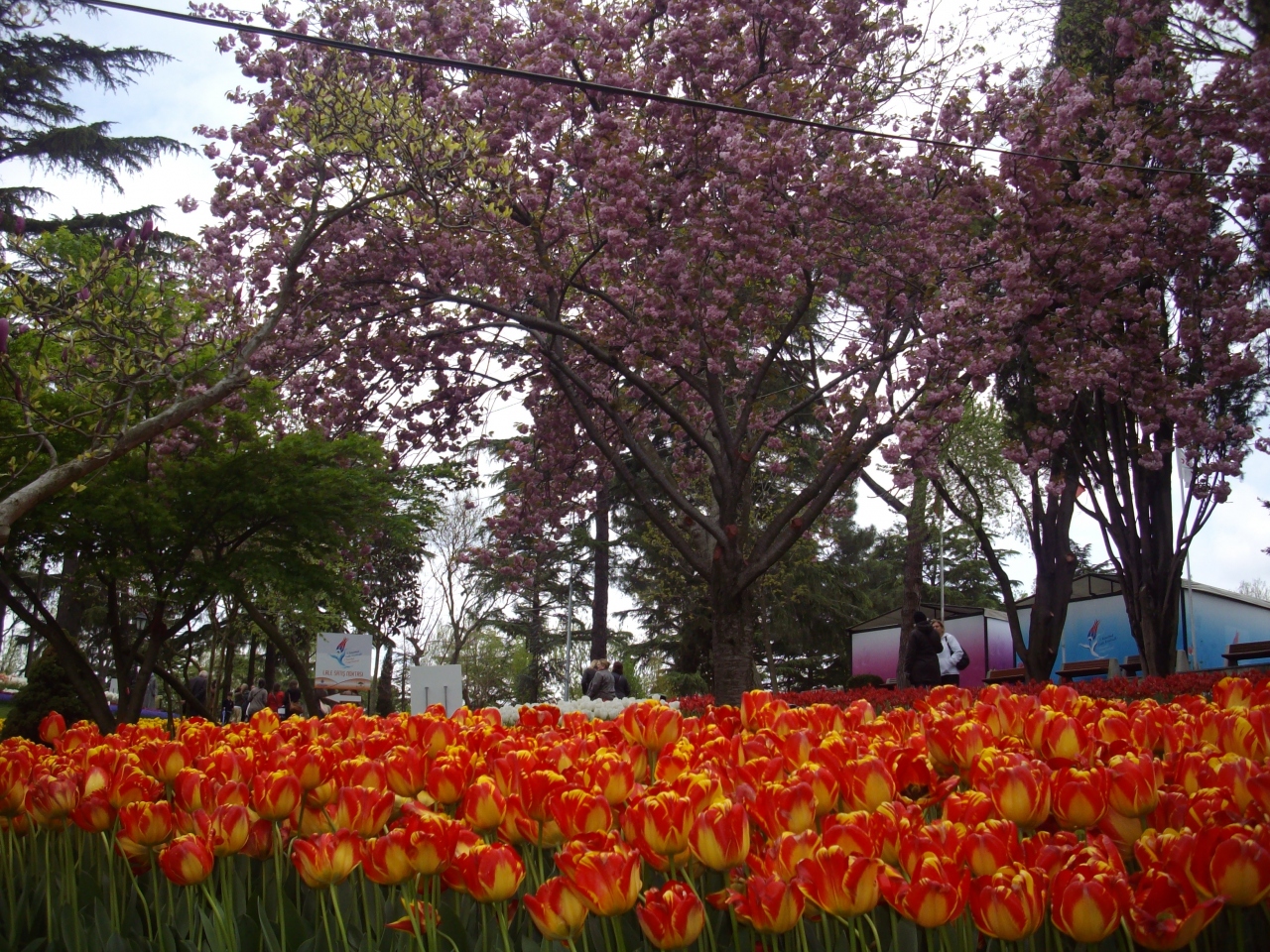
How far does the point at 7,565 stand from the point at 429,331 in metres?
5.90

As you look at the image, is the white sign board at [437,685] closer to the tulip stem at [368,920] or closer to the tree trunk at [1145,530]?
the tree trunk at [1145,530]

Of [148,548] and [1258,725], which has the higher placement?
[148,548]

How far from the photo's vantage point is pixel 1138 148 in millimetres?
10438

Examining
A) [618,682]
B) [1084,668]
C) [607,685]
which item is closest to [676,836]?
[607,685]

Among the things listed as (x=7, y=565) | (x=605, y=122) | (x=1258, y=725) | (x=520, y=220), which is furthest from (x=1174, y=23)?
(x=7, y=565)

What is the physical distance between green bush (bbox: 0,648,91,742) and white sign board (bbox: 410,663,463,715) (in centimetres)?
451

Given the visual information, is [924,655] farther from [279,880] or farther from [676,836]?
[676,836]

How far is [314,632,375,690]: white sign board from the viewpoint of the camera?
728 inches

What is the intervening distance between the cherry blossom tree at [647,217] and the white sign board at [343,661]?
756 centimetres

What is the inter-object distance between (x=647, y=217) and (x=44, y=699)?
9.41 meters

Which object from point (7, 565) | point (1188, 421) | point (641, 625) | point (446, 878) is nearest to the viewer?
point (446, 878)

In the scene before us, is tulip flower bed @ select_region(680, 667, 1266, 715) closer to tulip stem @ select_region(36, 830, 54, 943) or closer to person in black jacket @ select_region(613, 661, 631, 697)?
person in black jacket @ select_region(613, 661, 631, 697)

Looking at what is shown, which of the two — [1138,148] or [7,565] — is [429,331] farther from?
[1138,148]

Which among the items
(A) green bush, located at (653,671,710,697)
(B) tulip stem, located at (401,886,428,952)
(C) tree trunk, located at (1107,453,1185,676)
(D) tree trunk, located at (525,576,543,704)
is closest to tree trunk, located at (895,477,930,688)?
(C) tree trunk, located at (1107,453,1185,676)
